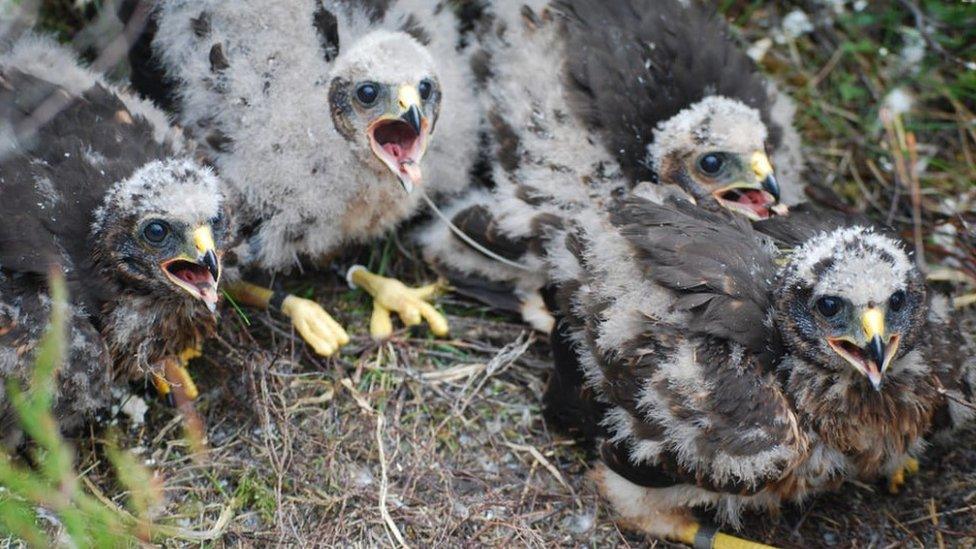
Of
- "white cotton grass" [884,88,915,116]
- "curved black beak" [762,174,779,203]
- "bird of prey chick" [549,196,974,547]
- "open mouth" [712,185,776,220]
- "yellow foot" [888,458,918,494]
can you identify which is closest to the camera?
"bird of prey chick" [549,196,974,547]

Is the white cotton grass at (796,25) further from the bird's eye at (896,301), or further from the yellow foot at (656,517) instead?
the yellow foot at (656,517)

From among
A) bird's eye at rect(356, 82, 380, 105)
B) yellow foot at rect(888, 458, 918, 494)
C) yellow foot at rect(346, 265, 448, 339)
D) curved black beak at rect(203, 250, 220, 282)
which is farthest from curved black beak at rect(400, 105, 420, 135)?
yellow foot at rect(888, 458, 918, 494)

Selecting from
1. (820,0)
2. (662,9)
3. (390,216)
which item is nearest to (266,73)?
(390,216)

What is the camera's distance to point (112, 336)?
3662 millimetres

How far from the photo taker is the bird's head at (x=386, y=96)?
3.98 meters

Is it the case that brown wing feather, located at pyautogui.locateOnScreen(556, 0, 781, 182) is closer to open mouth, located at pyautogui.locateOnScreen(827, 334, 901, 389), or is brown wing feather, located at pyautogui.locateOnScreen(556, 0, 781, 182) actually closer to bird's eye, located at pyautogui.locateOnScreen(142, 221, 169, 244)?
open mouth, located at pyautogui.locateOnScreen(827, 334, 901, 389)

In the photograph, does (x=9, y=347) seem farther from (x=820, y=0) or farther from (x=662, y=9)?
(x=820, y=0)

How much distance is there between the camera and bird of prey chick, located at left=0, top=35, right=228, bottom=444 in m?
3.47

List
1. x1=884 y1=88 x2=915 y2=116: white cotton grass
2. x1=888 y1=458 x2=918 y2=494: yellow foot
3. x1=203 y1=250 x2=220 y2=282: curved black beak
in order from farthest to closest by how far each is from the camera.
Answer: x1=884 y1=88 x2=915 y2=116: white cotton grass < x1=888 y1=458 x2=918 y2=494: yellow foot < x1=203 y1=250 x2=220 y2=282: curved black beak

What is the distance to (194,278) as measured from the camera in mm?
3723

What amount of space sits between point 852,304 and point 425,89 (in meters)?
1.76

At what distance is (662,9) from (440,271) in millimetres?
1439

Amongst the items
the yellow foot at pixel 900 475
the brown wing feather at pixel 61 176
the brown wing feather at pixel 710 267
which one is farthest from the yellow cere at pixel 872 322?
the brown wing feather at pixel 61 176

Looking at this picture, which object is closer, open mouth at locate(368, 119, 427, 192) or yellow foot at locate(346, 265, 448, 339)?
open mouth at locate(368, 119, 427, 192)
